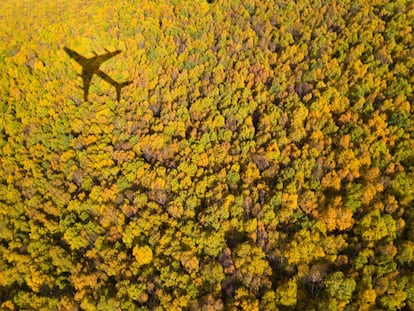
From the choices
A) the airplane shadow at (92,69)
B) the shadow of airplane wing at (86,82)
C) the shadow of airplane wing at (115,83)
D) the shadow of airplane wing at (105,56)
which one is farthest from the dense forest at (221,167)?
the shadow of airplane wing at (105,56)

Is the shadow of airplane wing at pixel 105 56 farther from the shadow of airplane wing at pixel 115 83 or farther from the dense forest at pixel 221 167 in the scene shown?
the shadow of airplane wing at pixel 115 83

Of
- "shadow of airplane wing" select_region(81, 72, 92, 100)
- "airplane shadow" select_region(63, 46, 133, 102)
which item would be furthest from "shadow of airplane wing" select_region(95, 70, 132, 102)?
"shadow of airplane wing" select_region(81, 72, 92, 100)

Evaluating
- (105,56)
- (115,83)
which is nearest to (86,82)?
(115,83)

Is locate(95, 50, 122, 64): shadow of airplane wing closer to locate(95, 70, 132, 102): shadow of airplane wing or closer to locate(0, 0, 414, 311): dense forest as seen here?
locate(0, 0, 414, 311): dense forest

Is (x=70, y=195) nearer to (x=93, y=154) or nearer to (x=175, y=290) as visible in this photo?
(x=93, y=154)

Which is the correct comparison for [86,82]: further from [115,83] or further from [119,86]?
[119,86]
